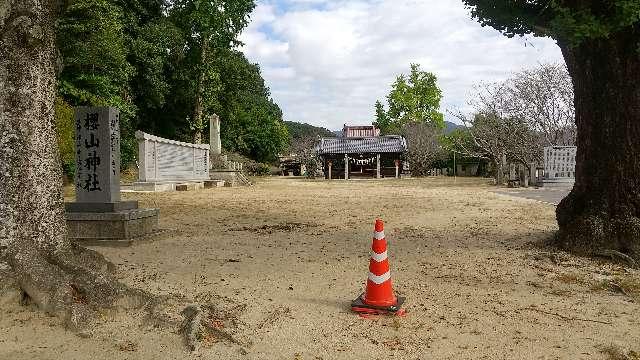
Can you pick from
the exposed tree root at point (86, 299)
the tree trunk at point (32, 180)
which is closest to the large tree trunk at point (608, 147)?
the exposed tree root at point (86, 299)

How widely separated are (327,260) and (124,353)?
3209 mm

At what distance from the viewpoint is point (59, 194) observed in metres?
4.15

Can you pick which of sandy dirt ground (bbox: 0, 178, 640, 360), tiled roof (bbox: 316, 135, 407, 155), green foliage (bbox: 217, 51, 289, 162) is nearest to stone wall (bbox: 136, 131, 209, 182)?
green foliage (bbox: 217, 51, 289, 162)

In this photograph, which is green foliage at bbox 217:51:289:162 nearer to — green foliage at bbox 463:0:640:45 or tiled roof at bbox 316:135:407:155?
tiled roof at bbox 316:135:407:155

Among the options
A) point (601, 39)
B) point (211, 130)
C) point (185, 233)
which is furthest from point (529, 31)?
point (211, 130)

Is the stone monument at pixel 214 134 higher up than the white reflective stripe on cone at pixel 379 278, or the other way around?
the stone monument at pixel 214 134

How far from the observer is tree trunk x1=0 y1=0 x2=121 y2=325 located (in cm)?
366

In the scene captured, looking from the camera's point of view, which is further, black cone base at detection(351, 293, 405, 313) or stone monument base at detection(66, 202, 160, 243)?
stone monument base at detection(66, 202, 160, 243)

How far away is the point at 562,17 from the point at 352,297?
151 inches

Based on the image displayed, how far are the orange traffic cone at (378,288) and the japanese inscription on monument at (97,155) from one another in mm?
4951

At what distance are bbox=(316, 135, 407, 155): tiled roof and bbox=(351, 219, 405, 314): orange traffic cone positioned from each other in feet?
114

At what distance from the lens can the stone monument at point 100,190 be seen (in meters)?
6.83

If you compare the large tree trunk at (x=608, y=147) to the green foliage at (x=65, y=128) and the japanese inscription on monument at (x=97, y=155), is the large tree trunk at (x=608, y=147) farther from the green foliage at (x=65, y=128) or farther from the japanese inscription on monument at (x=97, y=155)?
the green foliage at (x=65, y=128)

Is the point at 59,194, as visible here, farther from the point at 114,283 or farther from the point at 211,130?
the point at 211,130
